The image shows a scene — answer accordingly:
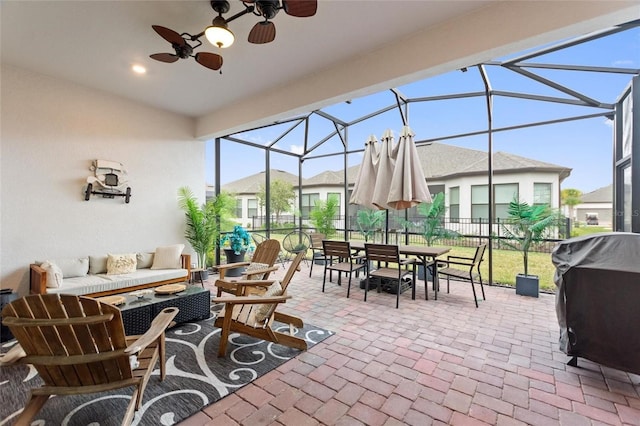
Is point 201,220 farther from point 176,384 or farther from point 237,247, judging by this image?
point 176,384

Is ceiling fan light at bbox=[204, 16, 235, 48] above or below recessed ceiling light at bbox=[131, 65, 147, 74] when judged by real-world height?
below

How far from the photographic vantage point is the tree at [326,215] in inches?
280

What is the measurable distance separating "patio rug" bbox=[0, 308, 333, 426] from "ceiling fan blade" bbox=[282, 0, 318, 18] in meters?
3.00

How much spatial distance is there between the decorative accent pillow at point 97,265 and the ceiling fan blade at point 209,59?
11.5 ft

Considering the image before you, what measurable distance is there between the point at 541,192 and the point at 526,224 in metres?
1.40

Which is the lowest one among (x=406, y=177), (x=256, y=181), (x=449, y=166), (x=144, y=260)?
(x=144, y=260)

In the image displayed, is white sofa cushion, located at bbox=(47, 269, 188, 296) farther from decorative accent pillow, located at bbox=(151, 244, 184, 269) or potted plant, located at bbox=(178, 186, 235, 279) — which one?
potted plant, located at bbox=(178, 186, 235, 279)

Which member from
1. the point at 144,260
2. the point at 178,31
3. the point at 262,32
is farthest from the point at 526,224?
the point at 144,260

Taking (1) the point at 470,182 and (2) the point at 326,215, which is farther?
(2) the point at 326,215

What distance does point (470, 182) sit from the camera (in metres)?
6.23

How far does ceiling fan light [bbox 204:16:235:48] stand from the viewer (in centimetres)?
247

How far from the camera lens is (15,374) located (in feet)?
7.66

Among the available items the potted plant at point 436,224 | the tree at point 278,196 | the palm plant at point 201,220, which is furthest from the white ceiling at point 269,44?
the tree at point 278,196

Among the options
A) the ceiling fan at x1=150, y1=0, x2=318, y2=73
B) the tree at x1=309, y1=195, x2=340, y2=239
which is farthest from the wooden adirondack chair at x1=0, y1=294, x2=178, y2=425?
the tree at x1=309, y1=195, x2=340, y2=239
